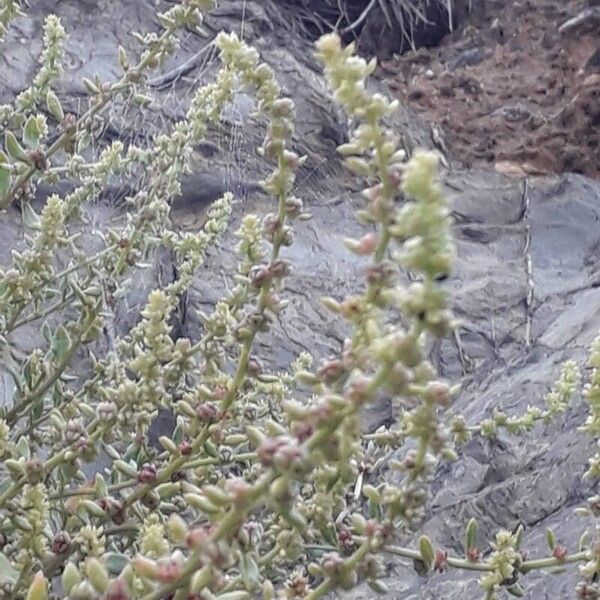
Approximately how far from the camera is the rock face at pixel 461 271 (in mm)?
1642

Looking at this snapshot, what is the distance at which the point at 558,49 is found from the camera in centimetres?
330

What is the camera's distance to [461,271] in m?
2.56

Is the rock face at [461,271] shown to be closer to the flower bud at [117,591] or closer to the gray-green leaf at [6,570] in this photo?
the gray-green leaf at [6,570]

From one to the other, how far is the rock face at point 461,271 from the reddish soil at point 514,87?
119 millimetres

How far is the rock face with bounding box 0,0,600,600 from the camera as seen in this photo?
1642 millimetres

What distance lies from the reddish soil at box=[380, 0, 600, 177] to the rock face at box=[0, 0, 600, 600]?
0.39 ft

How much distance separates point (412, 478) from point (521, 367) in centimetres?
151

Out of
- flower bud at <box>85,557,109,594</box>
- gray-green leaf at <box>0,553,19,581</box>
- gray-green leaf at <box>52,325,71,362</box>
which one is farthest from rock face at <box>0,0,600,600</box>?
flower bud at <box>85,557,109,594</box>

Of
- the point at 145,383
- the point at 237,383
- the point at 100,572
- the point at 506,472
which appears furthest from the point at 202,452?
the point at 506,472

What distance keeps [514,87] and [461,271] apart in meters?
0.91

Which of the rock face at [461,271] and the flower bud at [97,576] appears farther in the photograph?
the rock face at [461,271]

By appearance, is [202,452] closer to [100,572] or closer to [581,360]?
[100,572]

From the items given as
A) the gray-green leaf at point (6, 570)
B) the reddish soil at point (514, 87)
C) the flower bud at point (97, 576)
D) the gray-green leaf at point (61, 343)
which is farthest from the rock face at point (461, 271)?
the flower bud at point (97, 576)

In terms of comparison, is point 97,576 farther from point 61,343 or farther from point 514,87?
point 514,87
